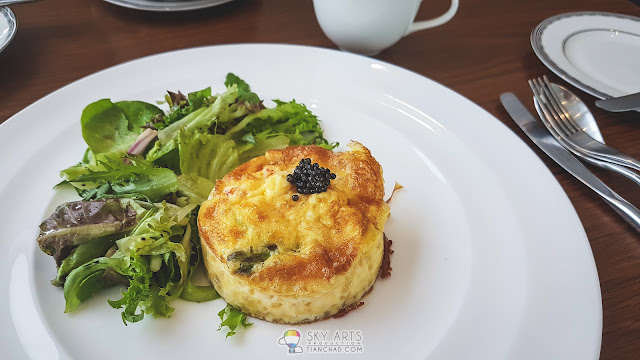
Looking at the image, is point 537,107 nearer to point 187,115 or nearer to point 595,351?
point 595,351

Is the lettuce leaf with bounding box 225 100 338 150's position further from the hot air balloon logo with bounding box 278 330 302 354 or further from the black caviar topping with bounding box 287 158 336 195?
the hot air balloon logo with bounding box 278 330 302 354

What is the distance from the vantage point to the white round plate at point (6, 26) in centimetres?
297

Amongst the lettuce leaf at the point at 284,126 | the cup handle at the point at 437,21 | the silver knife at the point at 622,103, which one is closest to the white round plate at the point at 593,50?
the silver knife at the point at 622,103

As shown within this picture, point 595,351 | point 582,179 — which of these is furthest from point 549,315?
point 582,179

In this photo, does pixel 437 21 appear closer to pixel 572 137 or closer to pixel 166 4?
pixel 572 137

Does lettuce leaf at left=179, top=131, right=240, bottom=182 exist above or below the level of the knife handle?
above

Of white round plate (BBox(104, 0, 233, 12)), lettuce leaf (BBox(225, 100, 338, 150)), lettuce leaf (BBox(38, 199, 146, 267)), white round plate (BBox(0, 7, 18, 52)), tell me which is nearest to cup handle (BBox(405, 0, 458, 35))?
lettuce leaf (BBox(225, 100, 338, 150))

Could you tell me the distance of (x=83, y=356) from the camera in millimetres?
1629

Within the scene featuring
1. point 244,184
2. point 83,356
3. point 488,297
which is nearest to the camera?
point 83,356

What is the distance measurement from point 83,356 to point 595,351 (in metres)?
1.76

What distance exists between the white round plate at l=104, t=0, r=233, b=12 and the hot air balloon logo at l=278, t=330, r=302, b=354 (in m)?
2.74

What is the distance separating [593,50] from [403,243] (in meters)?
2.27

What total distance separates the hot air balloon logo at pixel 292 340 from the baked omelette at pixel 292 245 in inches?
2.1

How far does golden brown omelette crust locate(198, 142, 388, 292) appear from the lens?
1.71 meters
